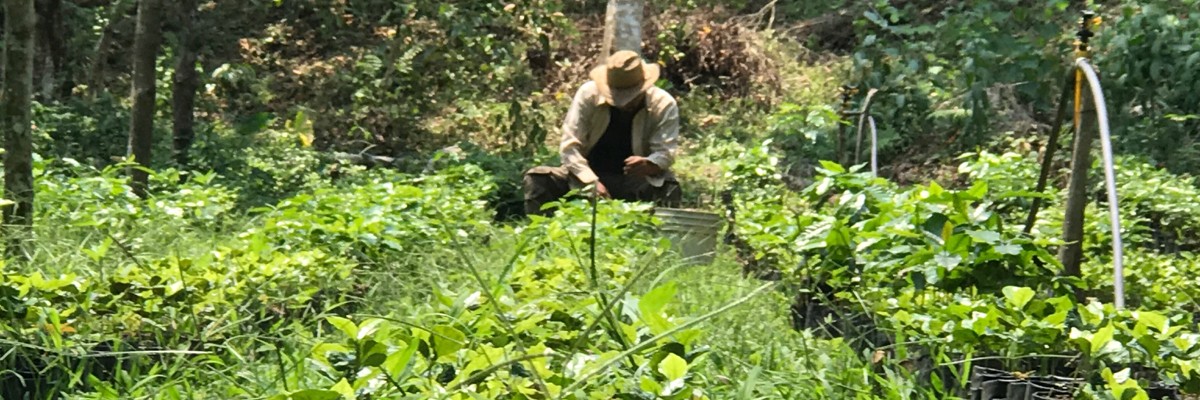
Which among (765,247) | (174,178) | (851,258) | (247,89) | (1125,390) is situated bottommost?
(247,89)

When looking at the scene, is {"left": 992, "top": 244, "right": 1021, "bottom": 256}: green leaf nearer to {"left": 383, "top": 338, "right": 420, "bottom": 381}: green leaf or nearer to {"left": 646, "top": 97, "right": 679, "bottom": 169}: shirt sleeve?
{"left": 383, "top": 338, "right": 420, "bottom": 381}: green leaf

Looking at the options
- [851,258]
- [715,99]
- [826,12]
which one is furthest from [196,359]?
[826,12]

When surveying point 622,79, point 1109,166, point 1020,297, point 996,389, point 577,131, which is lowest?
point 577,131

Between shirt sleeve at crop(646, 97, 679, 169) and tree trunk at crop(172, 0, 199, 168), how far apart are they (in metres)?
3.12

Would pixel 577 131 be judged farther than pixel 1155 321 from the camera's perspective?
Yes

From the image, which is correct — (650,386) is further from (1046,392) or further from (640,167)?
(640,167)

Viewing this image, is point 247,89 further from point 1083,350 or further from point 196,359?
point 1083,350

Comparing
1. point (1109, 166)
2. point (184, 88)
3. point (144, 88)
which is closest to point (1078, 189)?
point (1109, 166)

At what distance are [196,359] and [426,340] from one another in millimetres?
1004

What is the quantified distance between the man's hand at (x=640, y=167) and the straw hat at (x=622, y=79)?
0.37 metres

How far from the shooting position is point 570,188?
7.16 metres

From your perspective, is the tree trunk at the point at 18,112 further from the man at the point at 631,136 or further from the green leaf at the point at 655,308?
the man at the point at 631,136

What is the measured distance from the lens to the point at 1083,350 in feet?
7.60

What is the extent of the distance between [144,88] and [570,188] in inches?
93.7
